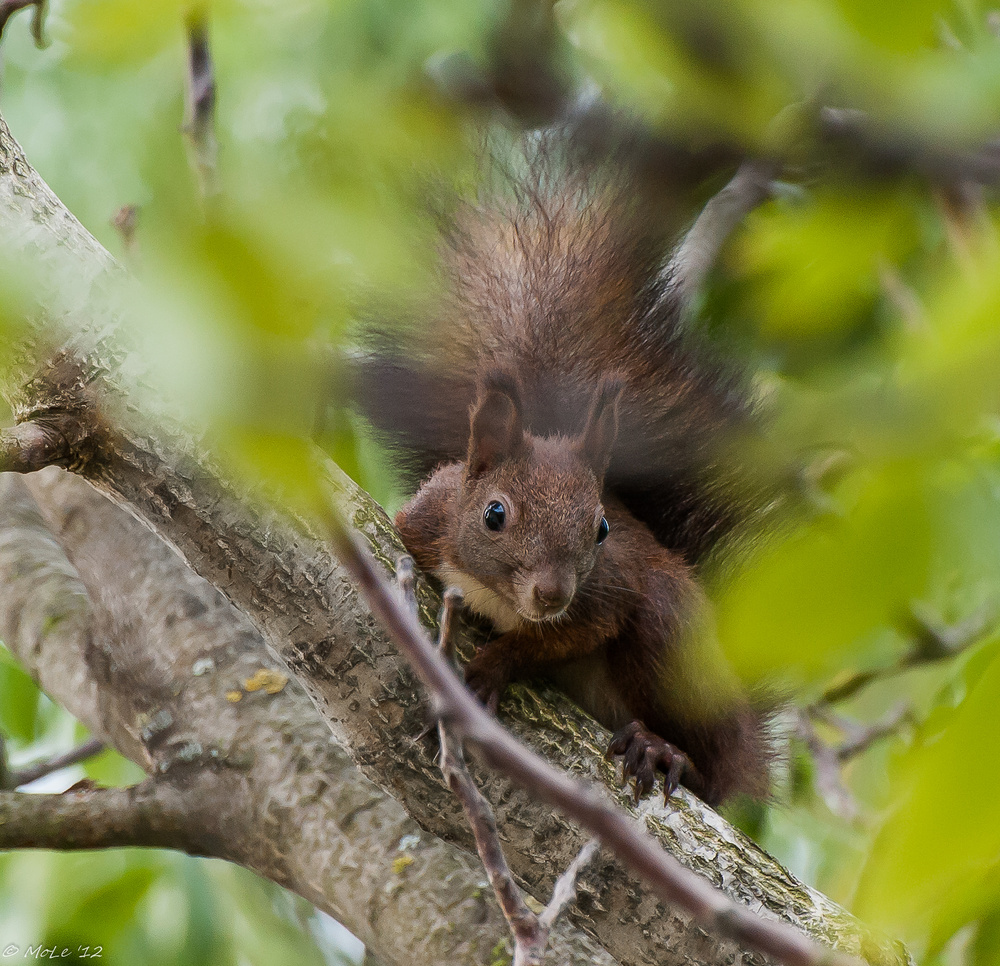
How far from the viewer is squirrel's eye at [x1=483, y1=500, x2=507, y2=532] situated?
235 centimetres

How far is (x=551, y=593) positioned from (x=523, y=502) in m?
0.26

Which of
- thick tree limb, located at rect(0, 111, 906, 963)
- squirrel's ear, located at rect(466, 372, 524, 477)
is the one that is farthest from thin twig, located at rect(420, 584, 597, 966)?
squirrel's ear, located at rect(466, 372, 524, 477)

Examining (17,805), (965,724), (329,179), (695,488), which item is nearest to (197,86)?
(329,179)

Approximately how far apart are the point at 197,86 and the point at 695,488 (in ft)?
5.64

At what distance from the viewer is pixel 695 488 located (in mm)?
2578

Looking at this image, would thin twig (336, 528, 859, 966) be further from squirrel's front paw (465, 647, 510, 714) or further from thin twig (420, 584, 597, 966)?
squirrel's front paw (465, 647, 510, 714)

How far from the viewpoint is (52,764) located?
8.09 feet

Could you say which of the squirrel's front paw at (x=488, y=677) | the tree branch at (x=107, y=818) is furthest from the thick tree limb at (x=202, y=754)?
the squirrel's front paw at (x=488, y=677)

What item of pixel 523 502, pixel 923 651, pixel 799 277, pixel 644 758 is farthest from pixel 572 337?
pixel 799 277

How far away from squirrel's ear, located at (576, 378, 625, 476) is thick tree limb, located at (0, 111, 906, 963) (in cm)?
66

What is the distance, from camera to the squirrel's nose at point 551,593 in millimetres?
2162

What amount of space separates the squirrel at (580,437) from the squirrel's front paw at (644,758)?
0.08 metres

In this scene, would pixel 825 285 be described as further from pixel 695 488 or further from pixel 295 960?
pixel 295 960

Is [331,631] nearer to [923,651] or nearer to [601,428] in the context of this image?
[601,428]
